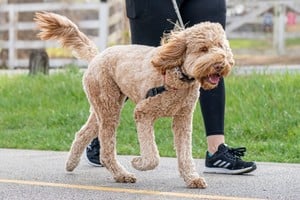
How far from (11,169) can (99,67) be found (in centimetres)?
135

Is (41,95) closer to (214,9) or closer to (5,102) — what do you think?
(5,102)

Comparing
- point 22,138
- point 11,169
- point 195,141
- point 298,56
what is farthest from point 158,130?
point 298,56

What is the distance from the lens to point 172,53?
16.8ft

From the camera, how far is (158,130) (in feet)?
28.9

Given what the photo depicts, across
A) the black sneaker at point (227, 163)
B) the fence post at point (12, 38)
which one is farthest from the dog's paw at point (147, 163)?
the fence post at point (12, 38)

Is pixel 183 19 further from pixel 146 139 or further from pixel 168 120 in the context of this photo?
pixel 168 120

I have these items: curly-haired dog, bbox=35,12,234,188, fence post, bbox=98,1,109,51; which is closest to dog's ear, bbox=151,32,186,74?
curly-haired dog, bbox=35,12,234,188

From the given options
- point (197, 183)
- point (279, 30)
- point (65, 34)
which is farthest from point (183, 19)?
point (279, 30)

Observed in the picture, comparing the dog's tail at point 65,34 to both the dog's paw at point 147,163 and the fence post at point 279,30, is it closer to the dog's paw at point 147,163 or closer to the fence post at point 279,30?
the dog's paw at point 147,163

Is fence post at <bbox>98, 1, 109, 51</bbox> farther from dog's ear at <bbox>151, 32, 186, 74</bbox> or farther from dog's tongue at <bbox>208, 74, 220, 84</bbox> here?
dog's tongue at <bbox>208, 74, 220, 84</bbox>

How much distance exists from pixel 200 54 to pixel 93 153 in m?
1.89

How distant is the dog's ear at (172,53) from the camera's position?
5.10 m

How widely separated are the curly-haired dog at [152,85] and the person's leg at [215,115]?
0.63 metres

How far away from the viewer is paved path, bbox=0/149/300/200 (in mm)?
5246
